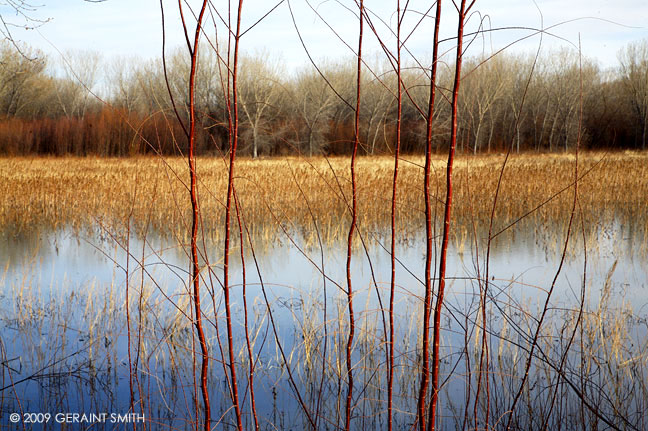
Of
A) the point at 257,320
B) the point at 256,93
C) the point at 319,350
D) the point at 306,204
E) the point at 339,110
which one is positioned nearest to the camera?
the point at 319,350

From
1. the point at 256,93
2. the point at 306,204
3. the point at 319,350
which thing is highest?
the point at 256,93

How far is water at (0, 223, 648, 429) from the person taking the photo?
9.70ft

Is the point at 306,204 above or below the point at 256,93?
below

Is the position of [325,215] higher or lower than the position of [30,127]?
lower

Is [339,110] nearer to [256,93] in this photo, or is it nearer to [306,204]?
[256,93]

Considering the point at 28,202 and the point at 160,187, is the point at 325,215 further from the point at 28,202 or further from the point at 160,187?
the point at 28,202

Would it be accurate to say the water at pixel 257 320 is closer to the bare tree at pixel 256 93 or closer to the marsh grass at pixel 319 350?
the marsh grass at pixel 319 350

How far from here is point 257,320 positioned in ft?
13.1

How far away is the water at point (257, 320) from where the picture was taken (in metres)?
2.96

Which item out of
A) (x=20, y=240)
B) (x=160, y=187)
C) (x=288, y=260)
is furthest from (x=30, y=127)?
(x=288, y=260)

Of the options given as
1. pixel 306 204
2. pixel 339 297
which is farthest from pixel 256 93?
pixel 339 297

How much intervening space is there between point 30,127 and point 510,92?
27958mm

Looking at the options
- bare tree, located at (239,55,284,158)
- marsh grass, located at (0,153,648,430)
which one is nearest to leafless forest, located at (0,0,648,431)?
marsh grass, located at (0,153,648,430)

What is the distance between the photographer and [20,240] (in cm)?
692
